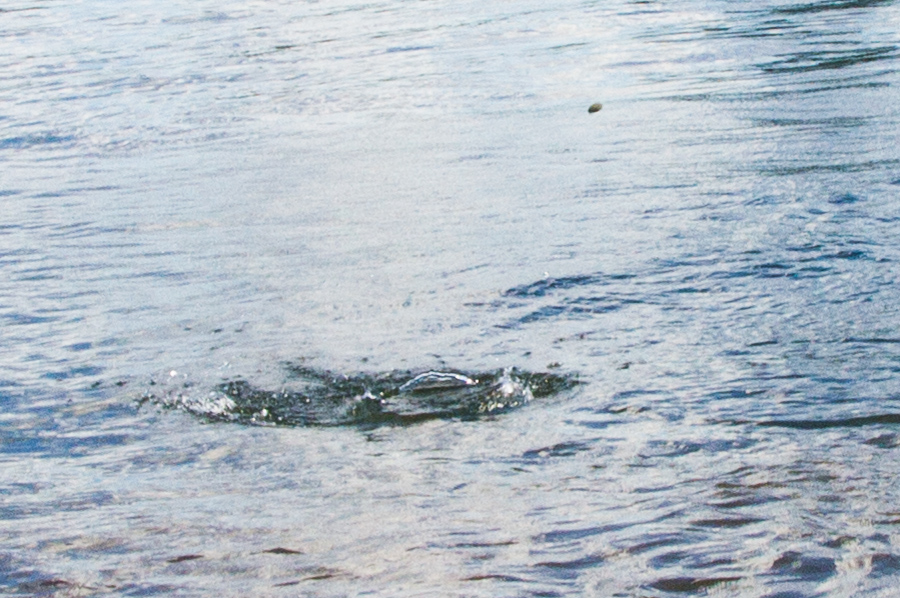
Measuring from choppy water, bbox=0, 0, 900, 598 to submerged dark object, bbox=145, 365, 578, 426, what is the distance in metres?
0.02

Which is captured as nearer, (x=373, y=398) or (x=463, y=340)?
(x=373, y=398)

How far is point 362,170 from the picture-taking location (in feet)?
25.8

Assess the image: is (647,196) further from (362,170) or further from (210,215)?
(210,215)

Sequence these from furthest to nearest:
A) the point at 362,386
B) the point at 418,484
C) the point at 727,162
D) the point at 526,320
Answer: the point at 727,162
the point at 526,320
the point at 362,386
the point at 418,484

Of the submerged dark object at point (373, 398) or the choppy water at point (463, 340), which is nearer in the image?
the choppy water at point (463, 340)

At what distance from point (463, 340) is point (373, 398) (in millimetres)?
623

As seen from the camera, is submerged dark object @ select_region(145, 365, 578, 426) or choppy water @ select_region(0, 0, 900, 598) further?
submerged dark object @ select_region(145, 365, 578, 426)

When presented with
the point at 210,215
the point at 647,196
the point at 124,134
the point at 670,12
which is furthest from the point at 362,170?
the point at 670,12

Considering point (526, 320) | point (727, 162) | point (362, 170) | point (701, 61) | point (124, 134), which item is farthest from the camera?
point (701, 61)

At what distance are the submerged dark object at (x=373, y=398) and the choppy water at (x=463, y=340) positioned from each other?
0.06 feet

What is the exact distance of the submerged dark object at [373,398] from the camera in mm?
4164

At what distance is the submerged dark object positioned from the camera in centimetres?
416

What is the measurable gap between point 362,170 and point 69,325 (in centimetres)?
295

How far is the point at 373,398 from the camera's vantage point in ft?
14.2
